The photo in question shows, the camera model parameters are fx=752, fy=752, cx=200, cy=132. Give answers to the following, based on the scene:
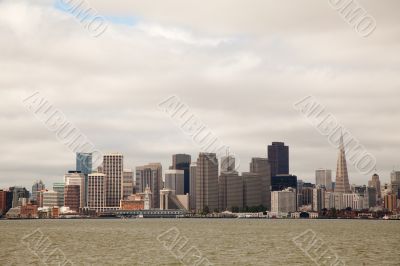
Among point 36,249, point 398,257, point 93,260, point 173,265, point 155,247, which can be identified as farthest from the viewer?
point 155,247

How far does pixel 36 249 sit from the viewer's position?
379ft

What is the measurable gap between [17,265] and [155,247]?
34.3 m

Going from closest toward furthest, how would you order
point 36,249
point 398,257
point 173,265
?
point 173,265
point 398,257
point 36,249

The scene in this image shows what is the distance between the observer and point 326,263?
309 feet

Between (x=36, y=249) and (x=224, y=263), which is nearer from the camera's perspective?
(x=224, y=263)

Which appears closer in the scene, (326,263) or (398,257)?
(326,263)

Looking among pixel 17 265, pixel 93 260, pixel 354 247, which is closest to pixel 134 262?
pixel 93 260

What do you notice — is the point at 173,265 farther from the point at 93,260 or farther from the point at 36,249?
the point at 36,249

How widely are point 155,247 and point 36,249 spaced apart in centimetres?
1937

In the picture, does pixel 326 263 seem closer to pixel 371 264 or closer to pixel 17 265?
pixel 371 264

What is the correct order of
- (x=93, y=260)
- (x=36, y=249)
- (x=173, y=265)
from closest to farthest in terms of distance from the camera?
(x=173, y=265) < (x=93, y=260) < (x=36, y=249)

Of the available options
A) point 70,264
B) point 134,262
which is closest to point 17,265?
point 70,264

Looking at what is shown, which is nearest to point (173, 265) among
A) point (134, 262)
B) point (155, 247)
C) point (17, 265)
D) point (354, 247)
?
point (134, 262)

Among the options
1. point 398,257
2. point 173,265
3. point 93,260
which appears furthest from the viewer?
point 398,257
